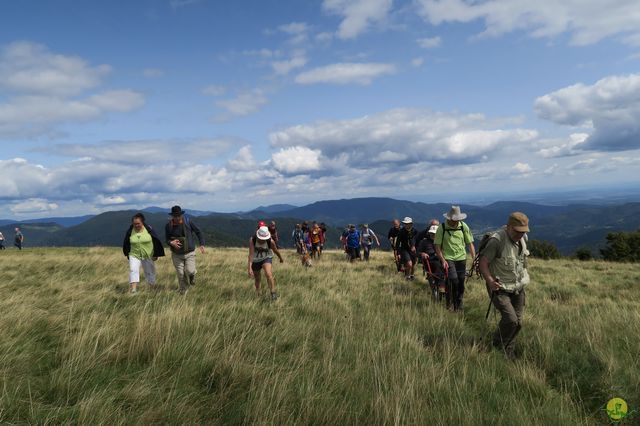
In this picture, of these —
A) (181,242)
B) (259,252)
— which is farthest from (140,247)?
(259,252)

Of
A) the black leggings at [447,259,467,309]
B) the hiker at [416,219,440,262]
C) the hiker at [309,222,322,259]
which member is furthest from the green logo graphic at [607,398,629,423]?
the hiker at [309,222,322,259]

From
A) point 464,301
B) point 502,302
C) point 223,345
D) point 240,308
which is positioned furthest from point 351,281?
point 223,345

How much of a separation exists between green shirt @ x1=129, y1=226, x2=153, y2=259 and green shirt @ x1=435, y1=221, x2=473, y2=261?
717cm

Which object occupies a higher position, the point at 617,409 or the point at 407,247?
the point at 617,409

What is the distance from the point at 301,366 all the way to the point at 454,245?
5614mm

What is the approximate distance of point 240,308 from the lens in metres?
6.68

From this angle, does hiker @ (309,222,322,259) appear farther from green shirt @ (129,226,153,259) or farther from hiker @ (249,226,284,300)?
green shirt @ (129,226,153,259)

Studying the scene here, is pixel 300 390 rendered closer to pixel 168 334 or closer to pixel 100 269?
pixel 168 334

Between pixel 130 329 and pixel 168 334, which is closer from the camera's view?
pixel 168 334

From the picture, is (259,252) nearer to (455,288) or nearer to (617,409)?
(455,288)

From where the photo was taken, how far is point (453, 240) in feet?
27.5

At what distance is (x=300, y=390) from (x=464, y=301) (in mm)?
6737

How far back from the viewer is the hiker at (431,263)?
892cm

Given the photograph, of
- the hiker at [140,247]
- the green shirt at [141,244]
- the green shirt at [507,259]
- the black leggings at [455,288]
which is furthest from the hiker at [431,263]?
the green shirt at [141,244]
